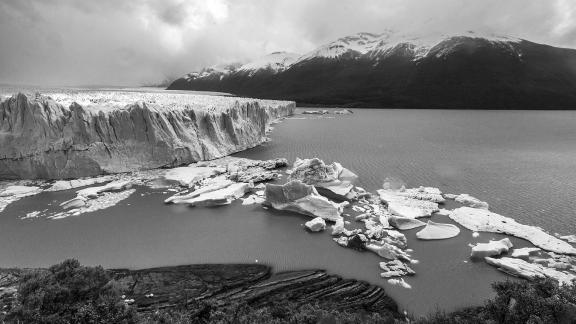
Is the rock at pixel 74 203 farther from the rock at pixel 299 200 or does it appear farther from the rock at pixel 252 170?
the rock at pixel 299 200

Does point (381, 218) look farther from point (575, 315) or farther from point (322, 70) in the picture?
point (322, 70)

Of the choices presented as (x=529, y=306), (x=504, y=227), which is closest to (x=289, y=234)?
(x=529, y=306)

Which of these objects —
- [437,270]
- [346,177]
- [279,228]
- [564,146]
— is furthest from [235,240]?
[564,146]

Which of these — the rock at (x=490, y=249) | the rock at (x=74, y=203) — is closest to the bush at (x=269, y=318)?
the rock at (x=490, y=249)

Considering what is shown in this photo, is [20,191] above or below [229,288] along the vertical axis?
above

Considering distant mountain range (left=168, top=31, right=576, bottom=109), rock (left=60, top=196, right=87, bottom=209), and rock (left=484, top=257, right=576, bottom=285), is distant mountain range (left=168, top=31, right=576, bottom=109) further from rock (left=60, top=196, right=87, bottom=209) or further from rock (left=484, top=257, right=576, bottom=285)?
rock (left=60, top=196, right=87, bottom=209)

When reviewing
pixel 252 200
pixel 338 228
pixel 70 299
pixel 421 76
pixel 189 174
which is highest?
pixel 421 76

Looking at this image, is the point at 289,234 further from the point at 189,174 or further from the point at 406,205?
the point at 189,174
